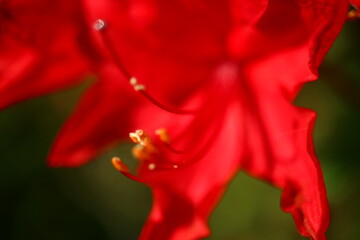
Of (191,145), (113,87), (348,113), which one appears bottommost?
Result: (348,113)

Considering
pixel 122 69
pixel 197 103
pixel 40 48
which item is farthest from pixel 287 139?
pixel 40 48

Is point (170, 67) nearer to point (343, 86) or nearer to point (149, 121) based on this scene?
point (149, 121)

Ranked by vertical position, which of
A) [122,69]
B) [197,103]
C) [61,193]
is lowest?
[61,193]

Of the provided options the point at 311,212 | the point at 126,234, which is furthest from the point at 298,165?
the point at 126,234

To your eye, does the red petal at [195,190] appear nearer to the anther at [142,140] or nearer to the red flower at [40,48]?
the anther at [142,140]

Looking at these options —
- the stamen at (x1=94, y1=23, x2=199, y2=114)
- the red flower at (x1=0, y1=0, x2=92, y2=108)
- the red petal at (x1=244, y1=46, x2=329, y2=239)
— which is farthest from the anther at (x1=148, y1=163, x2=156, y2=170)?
the red flower at (x1=0, y1=0, x2=92, y2=108)

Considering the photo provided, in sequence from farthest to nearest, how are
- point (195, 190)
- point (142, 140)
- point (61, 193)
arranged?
point (61, 193), point (195, 190), point (142, 140)

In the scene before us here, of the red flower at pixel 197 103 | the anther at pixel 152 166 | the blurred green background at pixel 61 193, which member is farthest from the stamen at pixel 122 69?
the blurred green background at pixel 61 193

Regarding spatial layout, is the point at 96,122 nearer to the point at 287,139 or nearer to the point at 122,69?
the point at 122,69

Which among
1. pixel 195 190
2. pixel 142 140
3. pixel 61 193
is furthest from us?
pixel 61 193
